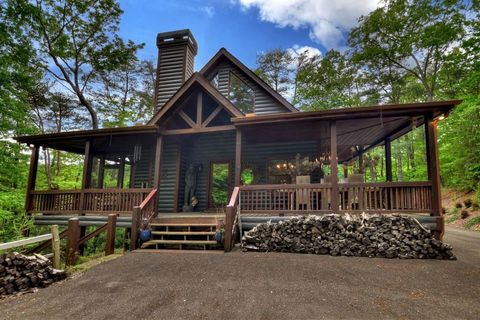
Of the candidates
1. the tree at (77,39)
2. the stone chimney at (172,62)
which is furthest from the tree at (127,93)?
the stone chimney at (172,62)

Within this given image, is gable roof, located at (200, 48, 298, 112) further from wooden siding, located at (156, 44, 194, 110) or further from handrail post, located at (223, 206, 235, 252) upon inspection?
handrail post, located at (223, 206, 235, 252)

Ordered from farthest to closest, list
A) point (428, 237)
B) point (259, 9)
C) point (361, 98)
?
point (259, 9), point (361, 98), point (428, 237)

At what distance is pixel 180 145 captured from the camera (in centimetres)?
1047

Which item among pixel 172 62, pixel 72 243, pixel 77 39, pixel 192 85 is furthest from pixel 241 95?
pixel 77 39

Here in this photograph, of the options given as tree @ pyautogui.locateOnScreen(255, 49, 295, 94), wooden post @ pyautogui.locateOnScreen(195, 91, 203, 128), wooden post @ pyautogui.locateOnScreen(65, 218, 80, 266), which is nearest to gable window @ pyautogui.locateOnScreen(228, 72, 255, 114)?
wooden post @ pyautogui.locateOnScreen(195, 91, 203, 128)

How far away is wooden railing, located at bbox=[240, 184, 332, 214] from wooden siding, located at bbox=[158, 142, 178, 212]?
14.4 feet

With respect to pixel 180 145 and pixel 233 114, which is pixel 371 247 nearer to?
pixel 233 114

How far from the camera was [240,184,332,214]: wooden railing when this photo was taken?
261 inches

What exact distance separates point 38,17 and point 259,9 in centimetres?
1906

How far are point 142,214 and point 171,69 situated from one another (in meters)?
9.27

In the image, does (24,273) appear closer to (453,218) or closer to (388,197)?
(388,197)

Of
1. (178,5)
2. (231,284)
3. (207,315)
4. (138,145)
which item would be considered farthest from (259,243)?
(178,5)

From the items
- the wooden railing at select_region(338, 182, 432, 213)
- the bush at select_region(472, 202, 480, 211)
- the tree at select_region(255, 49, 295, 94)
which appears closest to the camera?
the wooden railing at select_region(338, 182, 432, 213)

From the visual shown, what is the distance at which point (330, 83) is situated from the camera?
64.9 ft
